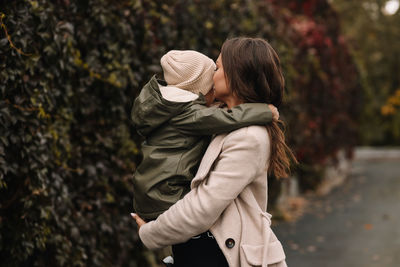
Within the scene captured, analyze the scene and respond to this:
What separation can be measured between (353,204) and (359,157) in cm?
1118

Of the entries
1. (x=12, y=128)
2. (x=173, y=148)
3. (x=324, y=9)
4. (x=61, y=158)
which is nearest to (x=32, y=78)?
(x=12, y=128)

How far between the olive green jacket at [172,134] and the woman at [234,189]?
0.06m

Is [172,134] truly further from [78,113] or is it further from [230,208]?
[78,113]

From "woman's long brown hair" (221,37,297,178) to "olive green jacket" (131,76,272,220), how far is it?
0.07 meters

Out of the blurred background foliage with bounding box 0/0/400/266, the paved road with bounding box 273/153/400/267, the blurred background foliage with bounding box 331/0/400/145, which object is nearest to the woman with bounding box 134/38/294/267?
the blurred background foliage with bounding box 0/0/400/266

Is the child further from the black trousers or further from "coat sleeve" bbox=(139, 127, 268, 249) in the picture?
the black trousers

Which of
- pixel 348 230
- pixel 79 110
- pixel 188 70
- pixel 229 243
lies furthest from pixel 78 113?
pixel 348 230

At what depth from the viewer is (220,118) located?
230 cm

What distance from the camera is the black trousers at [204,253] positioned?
7.88 feet

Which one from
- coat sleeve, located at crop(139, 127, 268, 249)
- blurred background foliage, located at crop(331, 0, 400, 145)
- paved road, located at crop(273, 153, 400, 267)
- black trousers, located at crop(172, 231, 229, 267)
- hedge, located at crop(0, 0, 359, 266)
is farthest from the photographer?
blurred background foliage, located at crop(331, 0, 400, 145)

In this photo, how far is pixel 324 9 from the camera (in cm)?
1202

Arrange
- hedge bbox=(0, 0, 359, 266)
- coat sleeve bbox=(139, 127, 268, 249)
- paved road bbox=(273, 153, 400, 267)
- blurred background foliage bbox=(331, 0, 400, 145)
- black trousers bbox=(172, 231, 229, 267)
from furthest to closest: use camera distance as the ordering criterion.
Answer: blurred background foliage bbox=(331, 0, 400, 145) → paved road bbox=(273, 153, 400, 267) → hedge bbox=(0, 0, 359, 266) → black trousers bbox=(172, 231, 229, 267) → coat sleeve bbox=(139, 127, 268, 249)

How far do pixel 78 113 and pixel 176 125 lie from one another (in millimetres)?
1929

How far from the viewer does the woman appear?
2.27m
